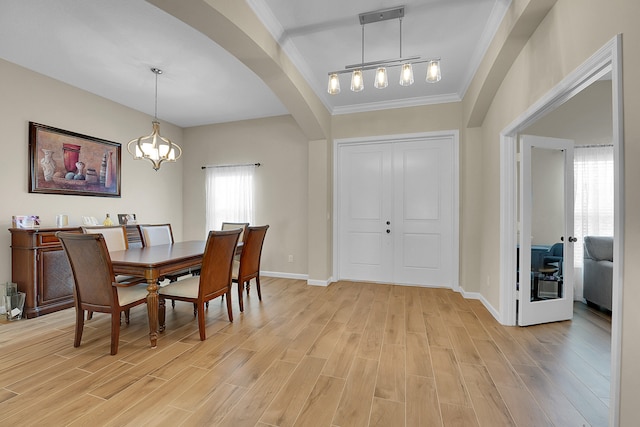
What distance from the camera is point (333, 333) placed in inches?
102

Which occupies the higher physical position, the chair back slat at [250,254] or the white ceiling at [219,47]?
the white ceiling at [219,47]

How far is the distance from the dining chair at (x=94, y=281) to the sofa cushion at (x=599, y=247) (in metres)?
5.01

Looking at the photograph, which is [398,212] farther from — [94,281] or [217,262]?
[94,281]

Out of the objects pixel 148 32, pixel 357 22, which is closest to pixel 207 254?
pixel 148 32

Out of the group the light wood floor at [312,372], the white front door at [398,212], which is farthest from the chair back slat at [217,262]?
the white front door at [398,212]

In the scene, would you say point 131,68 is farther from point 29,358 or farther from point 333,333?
point 333,333

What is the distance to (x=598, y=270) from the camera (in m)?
3.25

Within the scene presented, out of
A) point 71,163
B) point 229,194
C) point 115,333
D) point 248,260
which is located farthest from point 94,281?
point 229,194

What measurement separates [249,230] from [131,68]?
2358mm

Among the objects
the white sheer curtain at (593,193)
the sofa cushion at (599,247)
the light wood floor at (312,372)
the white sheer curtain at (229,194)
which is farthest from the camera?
the white sheer curtain at (229,194)

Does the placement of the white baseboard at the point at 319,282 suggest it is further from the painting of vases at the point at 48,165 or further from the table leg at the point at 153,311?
the painting of vases at the point at 48,165

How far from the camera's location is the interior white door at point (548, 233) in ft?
9.02

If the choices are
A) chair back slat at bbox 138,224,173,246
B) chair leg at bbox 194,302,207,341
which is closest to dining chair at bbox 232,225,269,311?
chair leg at bbox 194,302,207,341

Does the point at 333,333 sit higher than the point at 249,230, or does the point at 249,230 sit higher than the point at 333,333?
the point at 249,230
